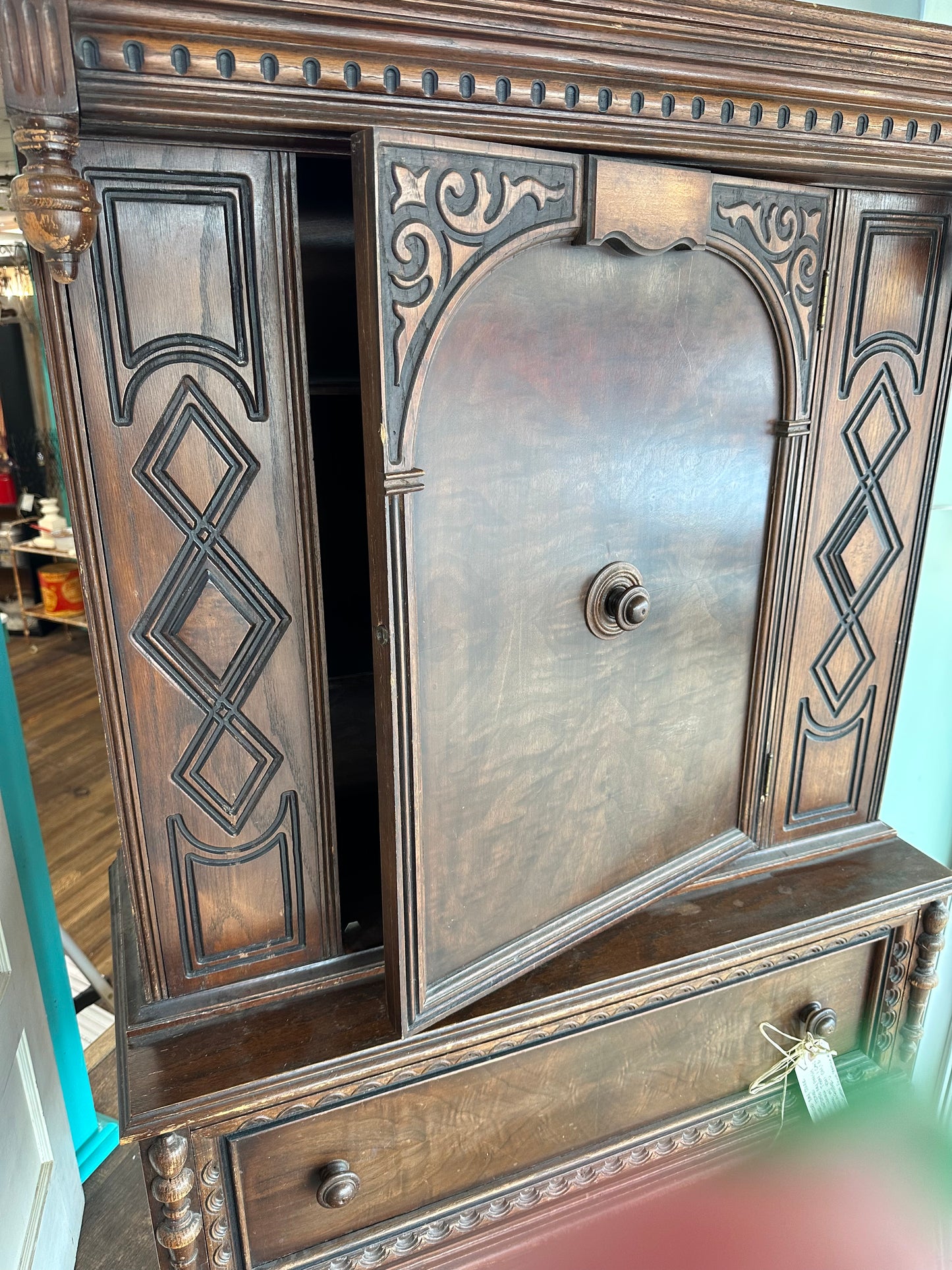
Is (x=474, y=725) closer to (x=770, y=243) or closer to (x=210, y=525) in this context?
(x=210, y=525)

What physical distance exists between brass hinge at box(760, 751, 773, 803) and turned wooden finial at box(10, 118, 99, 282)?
0.85 metres

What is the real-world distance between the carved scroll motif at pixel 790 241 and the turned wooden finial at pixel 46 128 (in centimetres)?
50

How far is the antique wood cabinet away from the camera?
2.01ft

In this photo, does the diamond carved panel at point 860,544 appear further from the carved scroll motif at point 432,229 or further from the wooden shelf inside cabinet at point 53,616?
the wooden shelf inside cabinet at point 53,616

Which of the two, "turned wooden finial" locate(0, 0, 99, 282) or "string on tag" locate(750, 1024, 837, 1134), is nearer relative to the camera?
"turned wooden finial" locate(0, 0, 99, 282)

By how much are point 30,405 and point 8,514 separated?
61 cm

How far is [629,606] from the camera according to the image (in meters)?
0.78

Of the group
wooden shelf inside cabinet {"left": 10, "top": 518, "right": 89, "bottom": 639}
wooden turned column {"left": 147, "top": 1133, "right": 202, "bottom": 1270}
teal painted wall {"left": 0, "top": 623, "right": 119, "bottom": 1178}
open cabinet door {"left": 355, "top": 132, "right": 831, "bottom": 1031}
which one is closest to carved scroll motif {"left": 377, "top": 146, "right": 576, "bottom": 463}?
open cabinet door {"left": 355, "top": 132, "right": 831, "bottom": 1031}

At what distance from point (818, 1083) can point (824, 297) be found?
90 cm

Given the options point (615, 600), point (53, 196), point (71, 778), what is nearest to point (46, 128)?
point (53, 196)

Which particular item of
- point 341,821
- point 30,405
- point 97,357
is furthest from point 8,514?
point 97,357

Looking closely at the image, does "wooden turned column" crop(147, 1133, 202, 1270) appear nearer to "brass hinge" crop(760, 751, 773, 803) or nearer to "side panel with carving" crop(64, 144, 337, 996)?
"side panel with carving" crop(64, 144, 337, 996)

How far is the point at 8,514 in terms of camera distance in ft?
15.9

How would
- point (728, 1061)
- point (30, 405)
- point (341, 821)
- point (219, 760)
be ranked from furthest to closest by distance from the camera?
point (30, 405) → point (341, 821) → point (728, 1061) → point (219, 760)
